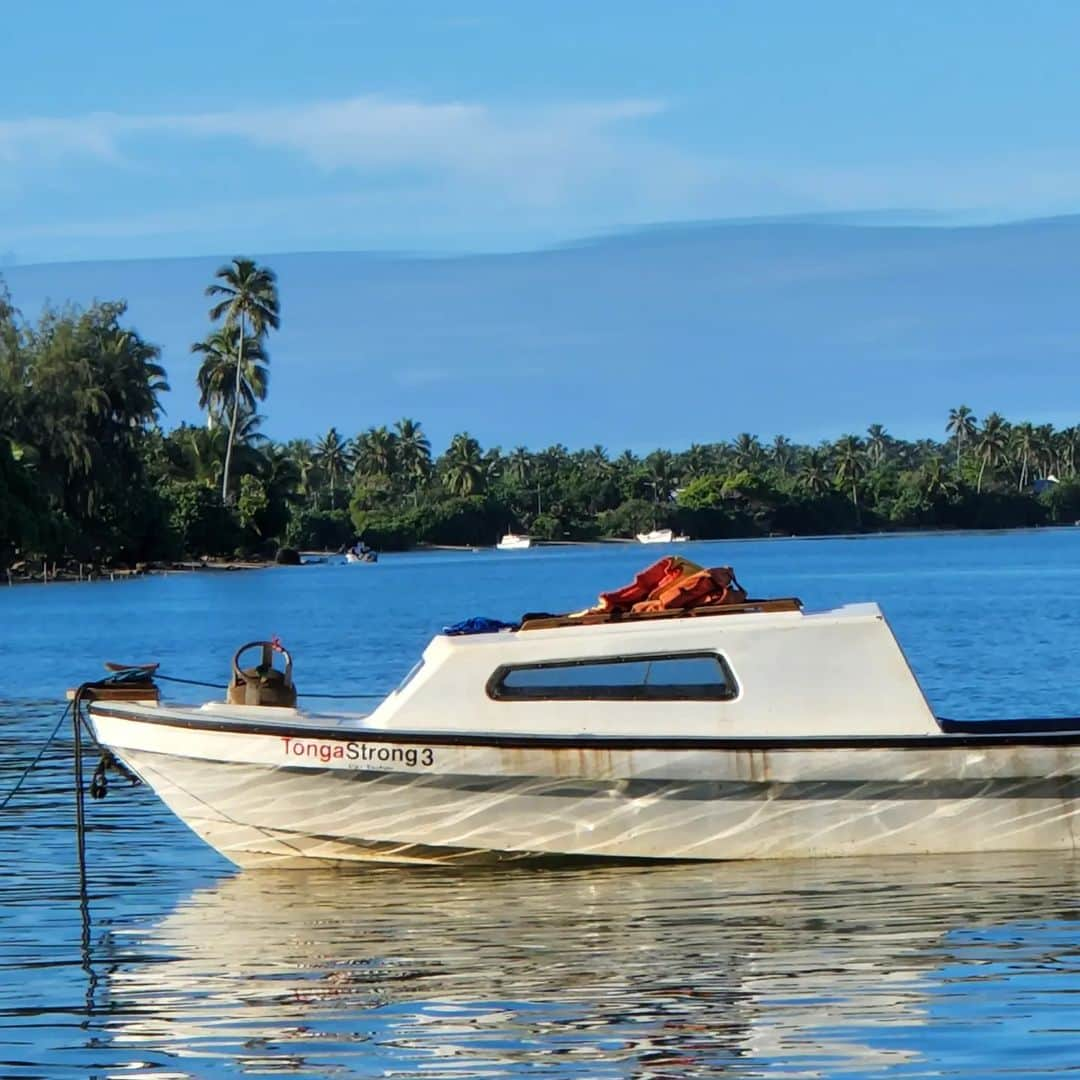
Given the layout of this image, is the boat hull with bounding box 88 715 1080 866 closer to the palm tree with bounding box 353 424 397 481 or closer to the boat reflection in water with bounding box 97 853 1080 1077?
the boat reflection in water with bounding box 97 853 1080 1077

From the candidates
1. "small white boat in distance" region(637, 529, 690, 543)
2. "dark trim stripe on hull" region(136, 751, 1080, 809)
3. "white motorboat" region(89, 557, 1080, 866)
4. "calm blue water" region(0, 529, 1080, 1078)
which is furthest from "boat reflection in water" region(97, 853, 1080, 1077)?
"small white boat in distance" region(637, 529, 690, 543)

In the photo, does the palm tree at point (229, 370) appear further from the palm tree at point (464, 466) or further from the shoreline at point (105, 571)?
the palm tree at point (464, 466)

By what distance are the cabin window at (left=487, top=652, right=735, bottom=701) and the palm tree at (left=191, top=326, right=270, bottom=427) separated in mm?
108276

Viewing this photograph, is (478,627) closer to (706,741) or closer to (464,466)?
(706,741)

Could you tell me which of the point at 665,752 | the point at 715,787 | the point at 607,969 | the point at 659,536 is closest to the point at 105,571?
the point at 659,536

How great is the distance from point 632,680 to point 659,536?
172 m

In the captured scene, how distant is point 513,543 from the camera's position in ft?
613

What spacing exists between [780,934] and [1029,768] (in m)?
2.41

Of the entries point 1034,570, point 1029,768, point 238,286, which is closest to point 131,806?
point 1029,768

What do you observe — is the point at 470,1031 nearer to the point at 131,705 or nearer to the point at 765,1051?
the point at 765,1051

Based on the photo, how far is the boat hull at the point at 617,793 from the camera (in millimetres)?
14383

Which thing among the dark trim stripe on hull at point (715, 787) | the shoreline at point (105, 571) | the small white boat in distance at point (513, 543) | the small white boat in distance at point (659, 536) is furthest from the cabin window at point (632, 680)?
the small white boat in distance at point (513, 543)

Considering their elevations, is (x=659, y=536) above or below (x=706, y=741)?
above

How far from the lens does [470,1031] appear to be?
10961 millimetres
